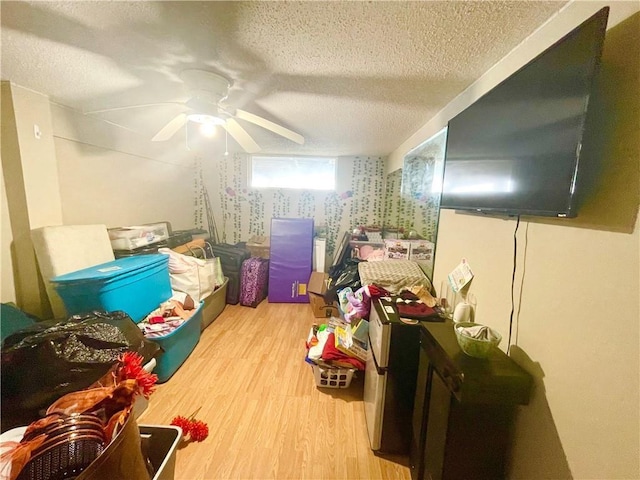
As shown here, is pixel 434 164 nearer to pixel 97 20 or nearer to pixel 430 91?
pixel 430 91

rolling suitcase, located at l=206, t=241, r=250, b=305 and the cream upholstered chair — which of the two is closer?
the cream upholstered chair

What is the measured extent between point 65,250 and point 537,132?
278 centimetres

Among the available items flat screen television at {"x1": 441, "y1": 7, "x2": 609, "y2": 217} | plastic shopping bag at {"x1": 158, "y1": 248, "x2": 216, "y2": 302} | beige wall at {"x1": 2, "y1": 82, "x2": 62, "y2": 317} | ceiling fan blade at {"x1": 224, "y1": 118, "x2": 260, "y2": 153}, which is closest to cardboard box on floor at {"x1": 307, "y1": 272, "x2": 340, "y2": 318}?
plastic shopping bag at {"x1": 158, "y1": 248, "x2": 216, "y2": 302}

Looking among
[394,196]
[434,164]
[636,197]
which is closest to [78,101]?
[434,164]

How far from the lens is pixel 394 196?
3.63 meters

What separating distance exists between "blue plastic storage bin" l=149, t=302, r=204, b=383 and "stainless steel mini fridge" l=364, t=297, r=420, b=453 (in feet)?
5.00

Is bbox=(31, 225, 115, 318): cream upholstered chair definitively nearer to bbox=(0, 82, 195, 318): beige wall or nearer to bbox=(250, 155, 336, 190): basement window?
bbox=(0, 82, 195, 318): beige wall

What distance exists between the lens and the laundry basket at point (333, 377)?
1865 mm

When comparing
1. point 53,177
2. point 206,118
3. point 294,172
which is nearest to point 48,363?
point 53,177

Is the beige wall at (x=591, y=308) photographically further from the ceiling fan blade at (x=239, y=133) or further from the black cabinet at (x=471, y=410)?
the ceiling fan blade at (x=239, y=133)

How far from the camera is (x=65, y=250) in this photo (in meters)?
1.83

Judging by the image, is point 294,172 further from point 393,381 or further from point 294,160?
point 393,381

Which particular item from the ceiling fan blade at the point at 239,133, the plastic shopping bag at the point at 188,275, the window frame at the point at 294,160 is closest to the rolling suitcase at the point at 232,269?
the plastic shopping bag at the point at 188,275

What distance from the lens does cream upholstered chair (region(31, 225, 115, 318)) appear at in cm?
174
